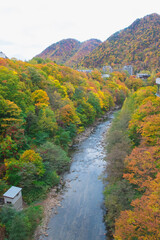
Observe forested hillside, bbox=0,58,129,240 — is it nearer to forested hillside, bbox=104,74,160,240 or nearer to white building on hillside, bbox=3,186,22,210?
white building on hillside, bbox=3,186,22,210

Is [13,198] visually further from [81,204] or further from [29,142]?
[29,142]

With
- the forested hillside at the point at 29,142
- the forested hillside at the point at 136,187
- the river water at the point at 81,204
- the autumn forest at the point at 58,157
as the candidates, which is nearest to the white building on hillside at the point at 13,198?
the autumn forest at the point at 58,157

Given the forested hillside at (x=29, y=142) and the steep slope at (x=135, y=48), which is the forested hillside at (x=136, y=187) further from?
→ the steep slope at (x=135, y=48)

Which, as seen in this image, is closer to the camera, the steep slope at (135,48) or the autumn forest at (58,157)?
the autumn forest at (58,157)

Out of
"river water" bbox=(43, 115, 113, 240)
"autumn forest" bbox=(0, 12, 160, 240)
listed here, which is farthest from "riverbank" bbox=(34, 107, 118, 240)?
"autumn forest" bbox=(0, 12, 160, 240)

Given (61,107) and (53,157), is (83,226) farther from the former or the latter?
(61,107)

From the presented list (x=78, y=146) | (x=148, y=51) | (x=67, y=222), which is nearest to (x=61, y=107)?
(x=78, y=146)

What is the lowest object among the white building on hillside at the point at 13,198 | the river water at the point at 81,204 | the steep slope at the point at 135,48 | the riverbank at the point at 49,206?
the river water at the point at 81,204
